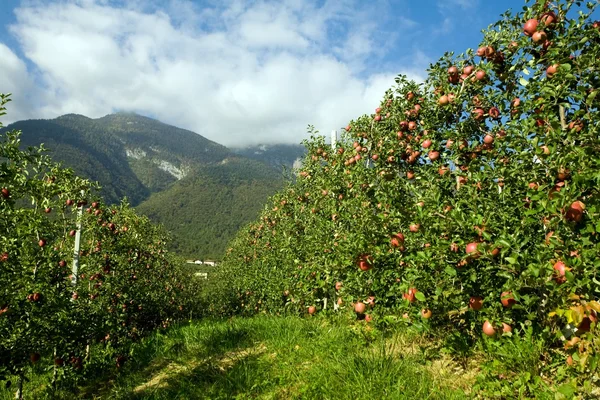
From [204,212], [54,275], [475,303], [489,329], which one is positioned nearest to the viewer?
[489,329]

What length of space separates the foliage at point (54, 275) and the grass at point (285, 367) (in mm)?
864

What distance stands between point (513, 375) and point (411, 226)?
1.63 meters

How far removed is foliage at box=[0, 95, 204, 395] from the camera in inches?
157

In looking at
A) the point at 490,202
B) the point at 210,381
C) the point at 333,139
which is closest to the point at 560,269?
the point at 490,202

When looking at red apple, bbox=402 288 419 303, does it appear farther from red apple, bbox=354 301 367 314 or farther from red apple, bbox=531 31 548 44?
red apple, bbox=531 31 548 44

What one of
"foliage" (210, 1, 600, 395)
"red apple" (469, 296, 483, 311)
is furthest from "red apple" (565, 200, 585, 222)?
"red apple" (469, 296, 483, 311)

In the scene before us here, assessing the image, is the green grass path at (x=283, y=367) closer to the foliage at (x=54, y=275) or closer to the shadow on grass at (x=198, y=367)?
the shadow on grass at (x=198, y=367)

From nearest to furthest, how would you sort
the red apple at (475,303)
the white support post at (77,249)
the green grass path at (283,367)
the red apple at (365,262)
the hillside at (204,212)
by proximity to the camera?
the red apple at (475,303) < the green grass path at (283,367) < the red apple at (365,262) < the white support post at (77,249) < the hillside at (204,212)

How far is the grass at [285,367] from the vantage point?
3.53 m

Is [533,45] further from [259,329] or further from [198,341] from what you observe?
[198,341]

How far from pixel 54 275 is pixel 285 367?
12.4 feet

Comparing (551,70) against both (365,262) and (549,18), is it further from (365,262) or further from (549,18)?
(365,262)

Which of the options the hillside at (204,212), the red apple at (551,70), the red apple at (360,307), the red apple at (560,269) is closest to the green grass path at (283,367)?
the red apple at (360,307)

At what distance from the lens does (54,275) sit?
214 inches
